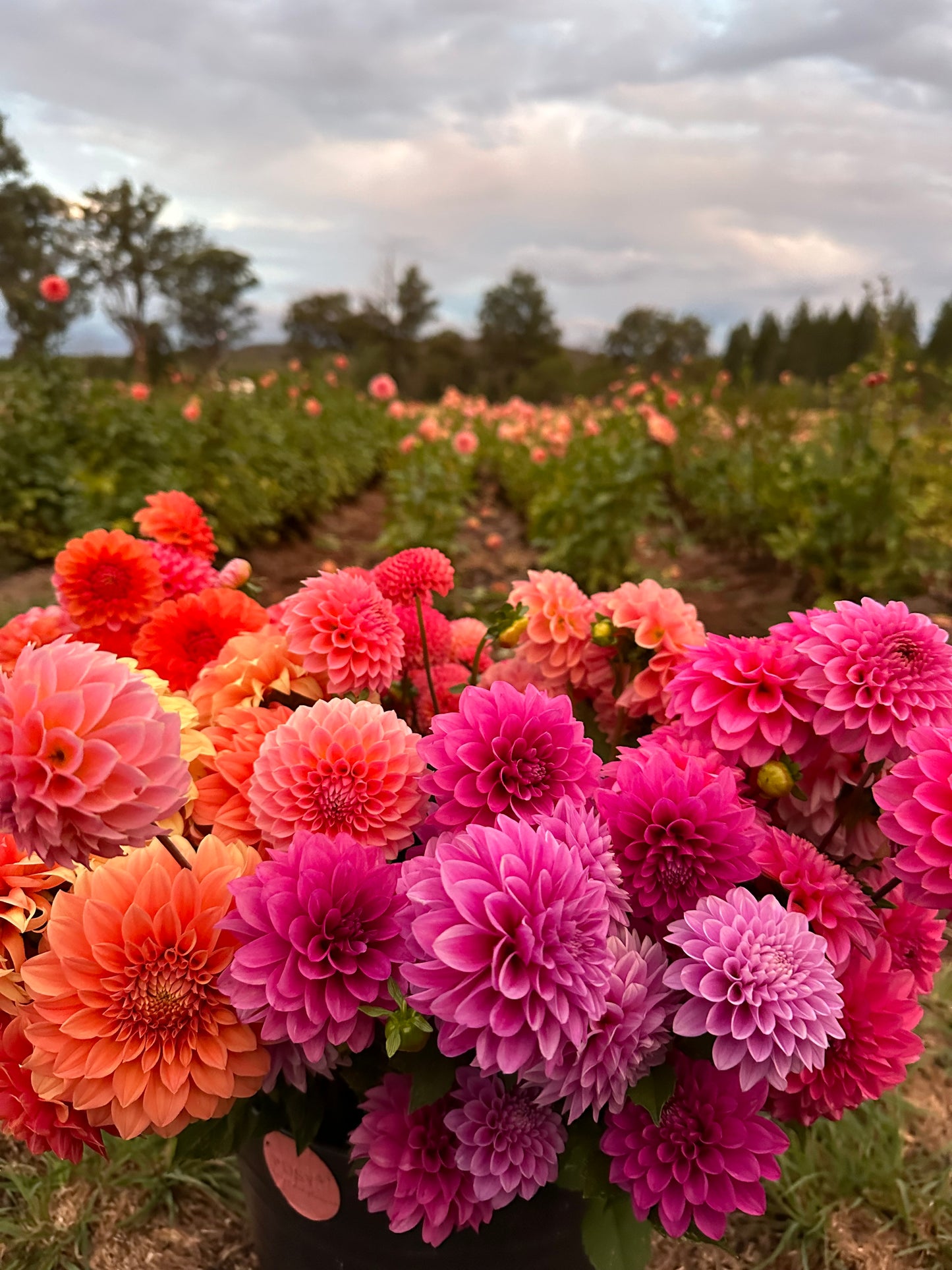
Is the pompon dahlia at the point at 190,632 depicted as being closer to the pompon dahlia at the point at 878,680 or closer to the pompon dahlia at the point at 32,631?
the pompon dahlia at the point at 32,631

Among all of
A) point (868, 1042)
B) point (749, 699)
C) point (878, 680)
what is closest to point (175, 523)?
point (749, 699)

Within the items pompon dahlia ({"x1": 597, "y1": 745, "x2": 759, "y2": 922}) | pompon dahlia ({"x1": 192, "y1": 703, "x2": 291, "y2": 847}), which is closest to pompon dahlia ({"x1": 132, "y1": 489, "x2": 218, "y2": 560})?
pompon dahlia ({"x1": 192, "y1": 703, "x2": 291, "y2": 847})

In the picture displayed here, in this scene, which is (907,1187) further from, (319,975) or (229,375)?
(229,375)

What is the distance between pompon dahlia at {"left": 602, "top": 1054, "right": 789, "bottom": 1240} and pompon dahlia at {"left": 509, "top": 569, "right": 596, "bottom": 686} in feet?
1.70

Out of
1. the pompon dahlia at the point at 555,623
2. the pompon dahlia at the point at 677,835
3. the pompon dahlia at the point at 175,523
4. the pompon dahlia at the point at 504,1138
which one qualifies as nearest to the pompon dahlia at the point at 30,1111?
the pompon dahlia at the point at 504,1138

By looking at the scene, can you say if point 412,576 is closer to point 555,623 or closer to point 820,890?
point 555,623

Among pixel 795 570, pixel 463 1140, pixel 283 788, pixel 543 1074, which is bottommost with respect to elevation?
pixel 795 570

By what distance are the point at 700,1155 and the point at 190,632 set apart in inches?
34.5

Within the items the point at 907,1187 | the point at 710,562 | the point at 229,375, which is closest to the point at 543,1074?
the point at 907,1187

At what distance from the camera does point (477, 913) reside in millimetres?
606

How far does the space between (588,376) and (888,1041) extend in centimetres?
2241

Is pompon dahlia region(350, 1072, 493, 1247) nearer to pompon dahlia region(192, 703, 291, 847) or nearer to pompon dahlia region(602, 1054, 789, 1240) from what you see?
pompon dahlia region(602, 1054, 789, 1240)

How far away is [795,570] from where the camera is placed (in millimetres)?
4906

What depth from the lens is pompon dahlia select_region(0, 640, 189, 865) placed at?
1.84ft
